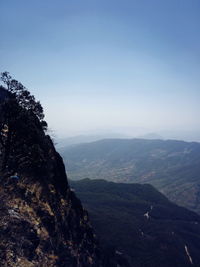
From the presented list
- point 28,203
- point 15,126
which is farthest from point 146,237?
point 15,126

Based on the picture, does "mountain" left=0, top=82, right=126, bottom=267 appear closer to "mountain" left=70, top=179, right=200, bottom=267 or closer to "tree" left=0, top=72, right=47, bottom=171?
"tree" left=0, top=72, right=47, bottom=171

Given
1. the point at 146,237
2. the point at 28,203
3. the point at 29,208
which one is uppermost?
the point at 28,203

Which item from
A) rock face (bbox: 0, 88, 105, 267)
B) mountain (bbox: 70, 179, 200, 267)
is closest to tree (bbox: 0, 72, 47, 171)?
rock face (bbox: 0, 88, 105, 267)

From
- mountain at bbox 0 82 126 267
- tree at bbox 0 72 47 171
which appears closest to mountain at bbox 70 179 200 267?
mountain at bbox 0 82 126 267

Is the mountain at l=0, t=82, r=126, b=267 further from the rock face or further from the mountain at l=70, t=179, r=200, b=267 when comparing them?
the mountain at l=70, t=179, r=200, b=267

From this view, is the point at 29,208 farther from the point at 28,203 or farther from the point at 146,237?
the point at 146,237

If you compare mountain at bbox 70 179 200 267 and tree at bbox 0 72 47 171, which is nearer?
tree at bbox 0 72 47 171

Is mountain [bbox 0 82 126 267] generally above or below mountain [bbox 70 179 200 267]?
above

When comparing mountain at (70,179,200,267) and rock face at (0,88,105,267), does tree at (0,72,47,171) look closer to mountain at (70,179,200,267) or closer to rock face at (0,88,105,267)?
rock face at (0,88,105,267)
